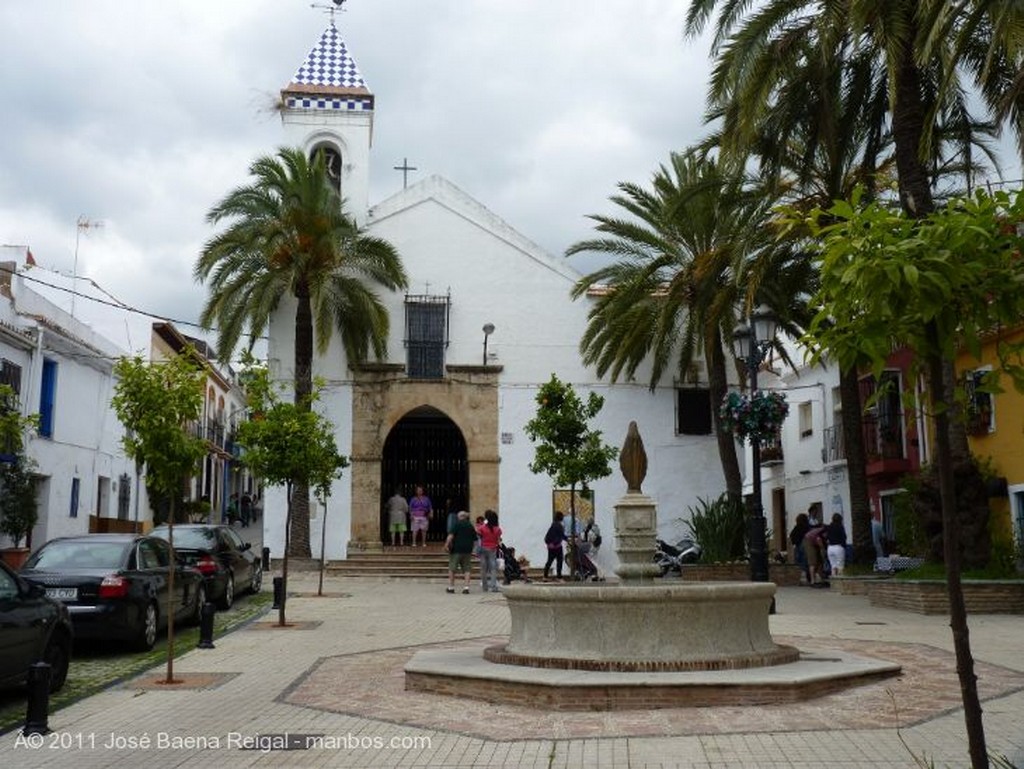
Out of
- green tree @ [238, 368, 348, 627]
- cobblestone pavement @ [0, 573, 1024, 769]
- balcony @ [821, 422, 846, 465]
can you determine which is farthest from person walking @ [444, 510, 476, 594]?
balcony @ [821, 422, 846, 465]

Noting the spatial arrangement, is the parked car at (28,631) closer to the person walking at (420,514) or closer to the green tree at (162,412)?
the green tree at (162,412)

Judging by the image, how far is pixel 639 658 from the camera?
8.99m

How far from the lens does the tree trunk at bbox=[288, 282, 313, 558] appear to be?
25250 mm

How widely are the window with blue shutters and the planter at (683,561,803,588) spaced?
1584cm

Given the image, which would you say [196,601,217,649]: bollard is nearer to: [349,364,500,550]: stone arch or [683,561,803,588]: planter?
[683,561,803,588]: planter

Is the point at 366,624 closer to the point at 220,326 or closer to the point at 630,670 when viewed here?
the point at 630,670

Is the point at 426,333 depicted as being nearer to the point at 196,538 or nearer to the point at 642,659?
the point at 196,538

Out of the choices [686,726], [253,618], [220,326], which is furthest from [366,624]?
[220,326]

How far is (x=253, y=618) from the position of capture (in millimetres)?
16172

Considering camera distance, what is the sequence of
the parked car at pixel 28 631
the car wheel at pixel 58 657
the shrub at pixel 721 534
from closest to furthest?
the parked car at pixel 28 631
the car wheel at pixel 58 657
the shrub at pixel 721 534

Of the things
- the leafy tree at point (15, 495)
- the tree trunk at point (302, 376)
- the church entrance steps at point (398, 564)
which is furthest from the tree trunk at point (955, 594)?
the tree trunk at point (302, 376)

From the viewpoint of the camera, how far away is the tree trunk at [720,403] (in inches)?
962

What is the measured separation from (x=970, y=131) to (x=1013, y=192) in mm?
15283

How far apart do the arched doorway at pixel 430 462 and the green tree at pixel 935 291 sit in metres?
24.4
